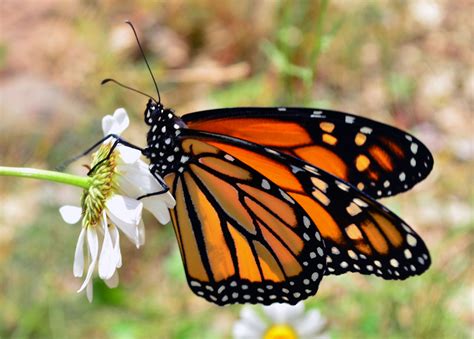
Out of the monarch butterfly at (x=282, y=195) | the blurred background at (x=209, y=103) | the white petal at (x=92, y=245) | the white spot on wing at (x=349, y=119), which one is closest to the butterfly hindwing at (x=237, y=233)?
the monarch butterfly at (x=282, y=195)

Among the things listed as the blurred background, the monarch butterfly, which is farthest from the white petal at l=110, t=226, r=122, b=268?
the blurred background

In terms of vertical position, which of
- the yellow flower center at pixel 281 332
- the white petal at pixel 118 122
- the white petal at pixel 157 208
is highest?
the white petal at pixel 118 122

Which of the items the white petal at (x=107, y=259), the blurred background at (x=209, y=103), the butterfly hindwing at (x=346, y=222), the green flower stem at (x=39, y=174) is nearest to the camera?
the green flower stem at (x=39, y=174)

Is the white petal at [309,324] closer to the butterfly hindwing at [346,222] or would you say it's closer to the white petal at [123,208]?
the butterfly hindwing at [346,222]

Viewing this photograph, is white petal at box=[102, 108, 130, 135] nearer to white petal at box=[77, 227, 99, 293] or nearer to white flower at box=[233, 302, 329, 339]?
white petal at box=[77, 227, 99, 293]

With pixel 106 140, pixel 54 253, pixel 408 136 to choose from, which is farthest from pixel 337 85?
pixel 106 140

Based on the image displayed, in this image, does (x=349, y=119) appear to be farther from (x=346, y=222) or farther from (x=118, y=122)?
(x=118, y=122)

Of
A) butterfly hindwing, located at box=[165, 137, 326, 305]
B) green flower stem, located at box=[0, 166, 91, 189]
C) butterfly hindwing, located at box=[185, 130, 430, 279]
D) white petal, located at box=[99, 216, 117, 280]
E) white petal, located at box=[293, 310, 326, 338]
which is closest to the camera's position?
green flower stem, located at box=[0, 166, 91, 189]
